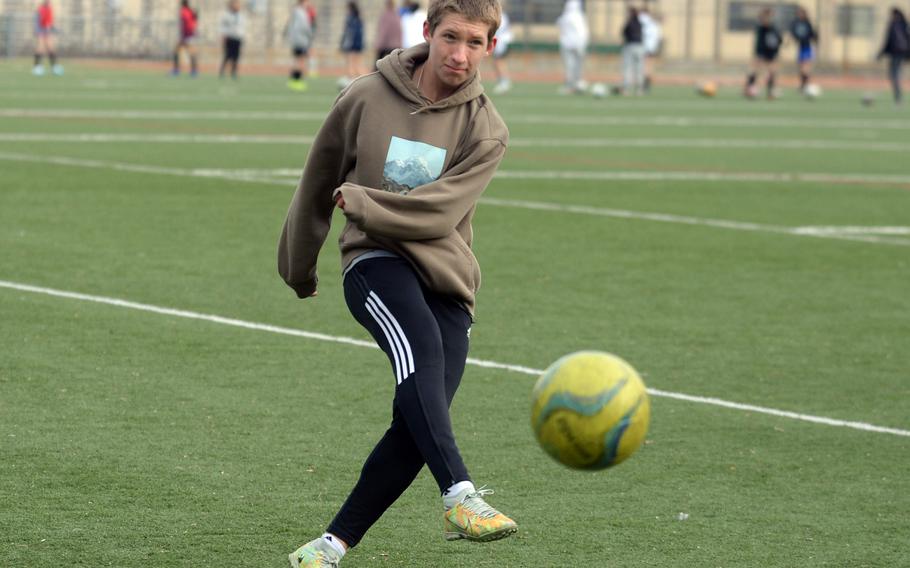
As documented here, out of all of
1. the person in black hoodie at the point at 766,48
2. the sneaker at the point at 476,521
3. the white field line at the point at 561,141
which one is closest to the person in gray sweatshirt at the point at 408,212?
the sneaker at the point at 476,521

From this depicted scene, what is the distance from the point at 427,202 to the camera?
5.57 metres

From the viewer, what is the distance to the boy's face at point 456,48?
5.64 metres

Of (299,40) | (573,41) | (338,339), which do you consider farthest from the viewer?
(573,41)

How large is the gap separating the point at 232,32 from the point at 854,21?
3263cm

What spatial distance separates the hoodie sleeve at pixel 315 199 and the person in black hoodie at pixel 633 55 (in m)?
37.5

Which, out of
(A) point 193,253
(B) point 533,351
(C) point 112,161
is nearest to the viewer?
(B) point 533,351

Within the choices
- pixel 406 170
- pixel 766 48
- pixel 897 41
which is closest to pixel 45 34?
pixel 766 48

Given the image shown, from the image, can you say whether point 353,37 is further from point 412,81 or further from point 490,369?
point 412,81

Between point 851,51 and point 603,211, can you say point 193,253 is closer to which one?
point 603,211

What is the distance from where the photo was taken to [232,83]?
44.7 m

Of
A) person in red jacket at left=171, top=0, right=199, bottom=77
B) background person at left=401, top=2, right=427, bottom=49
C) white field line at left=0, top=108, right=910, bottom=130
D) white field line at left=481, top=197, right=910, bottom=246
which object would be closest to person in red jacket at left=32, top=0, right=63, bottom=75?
person in red jacket at left=171, top=0, right=199, bottom=77

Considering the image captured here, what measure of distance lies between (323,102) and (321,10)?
116 feet

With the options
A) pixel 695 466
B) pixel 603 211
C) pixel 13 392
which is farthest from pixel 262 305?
pixel 603 211

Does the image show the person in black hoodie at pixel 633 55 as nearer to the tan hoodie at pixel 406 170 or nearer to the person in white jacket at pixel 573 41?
the person in white jacket at pixel 573 41
